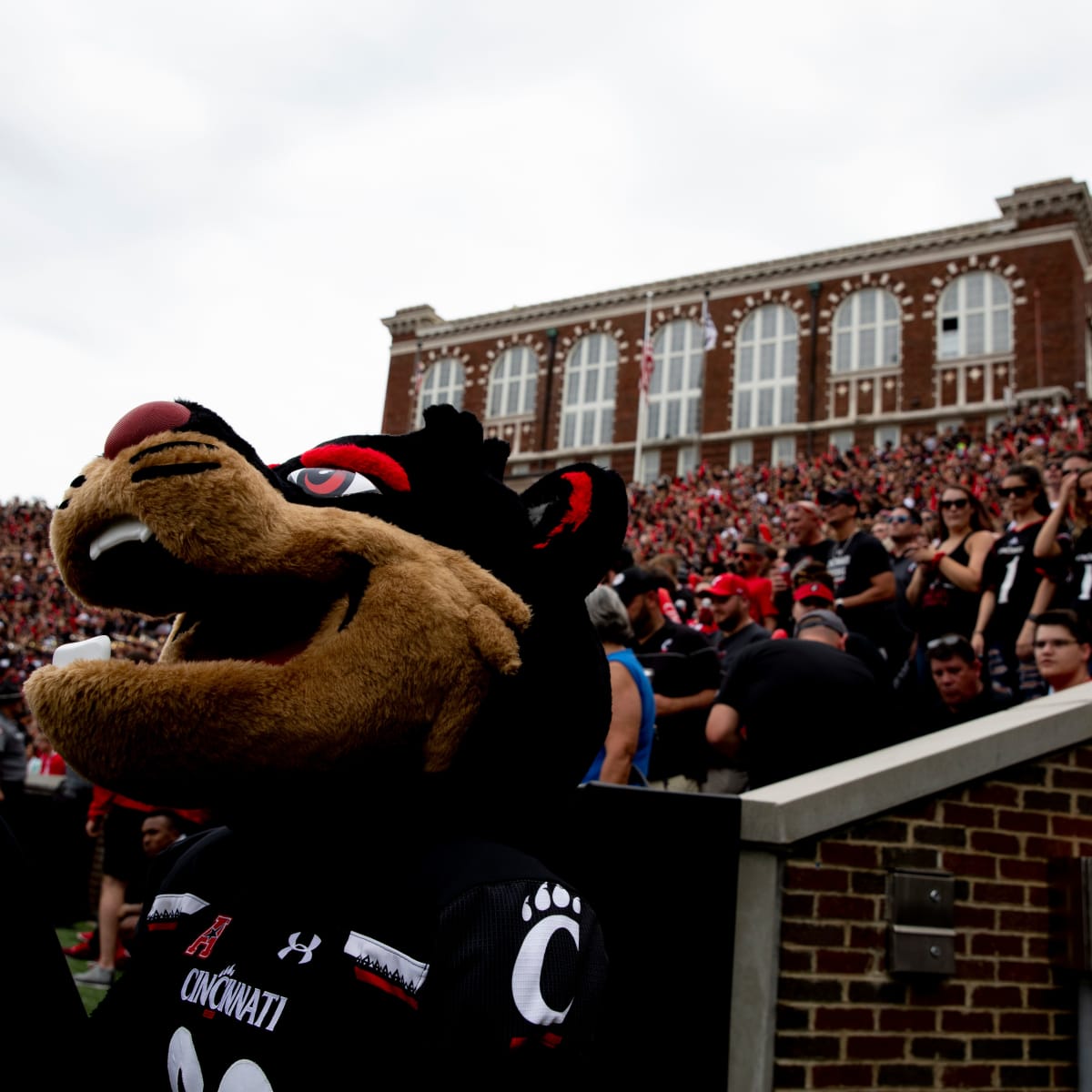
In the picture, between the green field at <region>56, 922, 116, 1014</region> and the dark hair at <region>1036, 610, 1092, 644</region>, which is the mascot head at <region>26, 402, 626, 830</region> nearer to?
the green field at <region>56, 922, 116, 1014</region>

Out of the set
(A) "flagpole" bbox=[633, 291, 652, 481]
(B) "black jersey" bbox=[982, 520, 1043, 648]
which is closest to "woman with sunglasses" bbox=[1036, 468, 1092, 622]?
(B) "black jersey" bbox=[982, 520, 1043, 648]

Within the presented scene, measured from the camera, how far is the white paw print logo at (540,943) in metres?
1.32

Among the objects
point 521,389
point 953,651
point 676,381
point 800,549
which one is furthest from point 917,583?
point 521,389

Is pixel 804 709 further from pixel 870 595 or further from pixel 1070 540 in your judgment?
pixel 1070 540

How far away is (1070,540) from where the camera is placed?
542 centimetres

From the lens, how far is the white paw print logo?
1317 millimetres

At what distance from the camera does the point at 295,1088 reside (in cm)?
137

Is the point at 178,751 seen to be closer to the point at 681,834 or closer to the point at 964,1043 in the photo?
the point at 681,834

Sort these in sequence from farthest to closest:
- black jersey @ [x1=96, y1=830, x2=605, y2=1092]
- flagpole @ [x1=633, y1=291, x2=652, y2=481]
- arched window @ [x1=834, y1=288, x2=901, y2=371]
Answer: arched window @ [x1=834, y1=288, x2=901, y2=371]
flagpole @ [x1=633, y1=291, x2=652, y2=481]
black jersey @ [x1=96, y1=830, x2=605, y2=1092]

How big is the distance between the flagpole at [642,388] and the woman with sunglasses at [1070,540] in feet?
69.0

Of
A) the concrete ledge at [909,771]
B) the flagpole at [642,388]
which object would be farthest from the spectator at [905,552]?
the flagpole at [642,388]

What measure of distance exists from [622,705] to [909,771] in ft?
3.46

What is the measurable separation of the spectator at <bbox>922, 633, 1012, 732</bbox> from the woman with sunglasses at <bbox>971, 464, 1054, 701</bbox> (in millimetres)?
884

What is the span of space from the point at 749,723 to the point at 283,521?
2.81m
